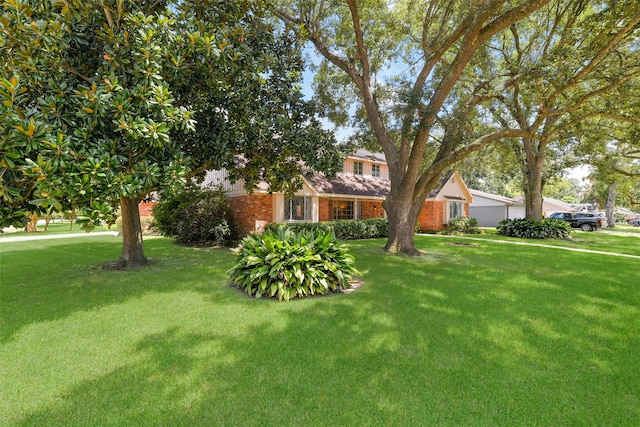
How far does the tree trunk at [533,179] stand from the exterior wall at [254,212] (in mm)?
16768

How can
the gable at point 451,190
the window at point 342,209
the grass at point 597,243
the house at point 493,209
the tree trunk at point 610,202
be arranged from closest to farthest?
the grass at point 597,243 < the window at point 342,209 < the gable at point 451,190 < the tree trunk at point 610,202 < the house at point 493,209

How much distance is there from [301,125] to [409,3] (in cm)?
703

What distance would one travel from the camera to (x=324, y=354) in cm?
404

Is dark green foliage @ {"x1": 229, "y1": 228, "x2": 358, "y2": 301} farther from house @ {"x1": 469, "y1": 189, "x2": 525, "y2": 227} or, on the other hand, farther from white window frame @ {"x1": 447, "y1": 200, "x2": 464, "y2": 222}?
house @ {"x1": 469, "y1": 189, "x2": 525, "y2": 227}

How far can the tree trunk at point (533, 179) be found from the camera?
2014 centimetres

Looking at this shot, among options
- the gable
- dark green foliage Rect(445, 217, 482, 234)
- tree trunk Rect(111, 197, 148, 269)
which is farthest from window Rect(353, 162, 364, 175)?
tree trunk Rect(111, 197, 148, 269)

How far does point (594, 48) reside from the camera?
9664 mm

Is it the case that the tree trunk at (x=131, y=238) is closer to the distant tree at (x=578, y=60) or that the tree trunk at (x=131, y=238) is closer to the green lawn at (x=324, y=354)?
the green lawn at (x=324, y=354)

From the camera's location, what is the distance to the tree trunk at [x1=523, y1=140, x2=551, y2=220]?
2014 centimetres

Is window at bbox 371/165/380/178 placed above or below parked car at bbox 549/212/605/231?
above

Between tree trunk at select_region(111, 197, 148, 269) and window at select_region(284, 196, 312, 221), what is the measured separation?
322 inches

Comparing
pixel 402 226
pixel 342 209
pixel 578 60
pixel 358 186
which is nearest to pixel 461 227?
pixel 358 186

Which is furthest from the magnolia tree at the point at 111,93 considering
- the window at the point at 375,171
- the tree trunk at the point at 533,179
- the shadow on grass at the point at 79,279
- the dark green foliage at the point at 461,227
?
the tree trunk at the point at 533,179

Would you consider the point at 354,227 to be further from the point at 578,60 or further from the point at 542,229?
the point at 542,229
